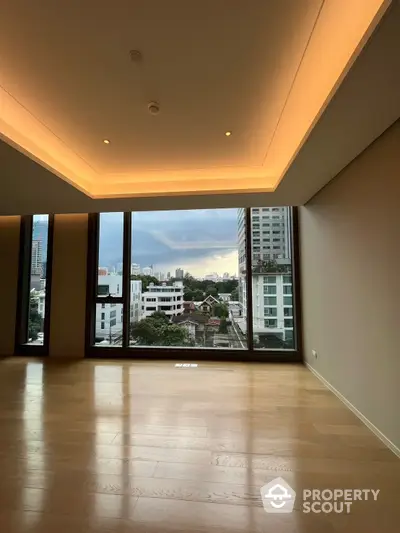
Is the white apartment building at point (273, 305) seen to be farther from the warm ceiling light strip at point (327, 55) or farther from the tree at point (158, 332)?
the warm ceiling light strip at point (327, 55)

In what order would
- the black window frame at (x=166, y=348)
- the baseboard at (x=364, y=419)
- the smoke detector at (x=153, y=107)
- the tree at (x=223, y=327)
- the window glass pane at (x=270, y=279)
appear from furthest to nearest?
the tree at (x=223, y=327) → the window glass pane at (x=270, y=279) → the black window frame at (x=166, y=348) → the smoke detector at (x=153, y=107) → the baseboard at (x=364, y=419)

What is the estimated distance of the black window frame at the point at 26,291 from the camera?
5.43m

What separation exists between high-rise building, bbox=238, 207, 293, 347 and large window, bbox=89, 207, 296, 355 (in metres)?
0.02

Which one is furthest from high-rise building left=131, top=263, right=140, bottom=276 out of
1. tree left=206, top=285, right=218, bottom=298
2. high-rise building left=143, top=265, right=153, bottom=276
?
tree left=206, top=285, right=218, bottom=298

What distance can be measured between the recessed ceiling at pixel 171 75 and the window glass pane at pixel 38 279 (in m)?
2.54

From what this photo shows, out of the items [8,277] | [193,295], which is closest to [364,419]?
[193,295]

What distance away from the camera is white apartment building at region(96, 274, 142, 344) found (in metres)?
5.42

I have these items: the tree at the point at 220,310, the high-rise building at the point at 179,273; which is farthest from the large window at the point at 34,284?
the tree at the point at 220,310

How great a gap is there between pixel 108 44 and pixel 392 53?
169 cm

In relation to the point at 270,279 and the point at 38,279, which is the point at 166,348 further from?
the point at 38,279

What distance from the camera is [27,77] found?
2201 millimetres

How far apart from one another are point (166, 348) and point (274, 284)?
227 centimetres

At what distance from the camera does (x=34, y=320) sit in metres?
5.57

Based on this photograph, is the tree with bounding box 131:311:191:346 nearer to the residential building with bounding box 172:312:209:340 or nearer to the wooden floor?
the residential building with bounding box 172:312:209:340
